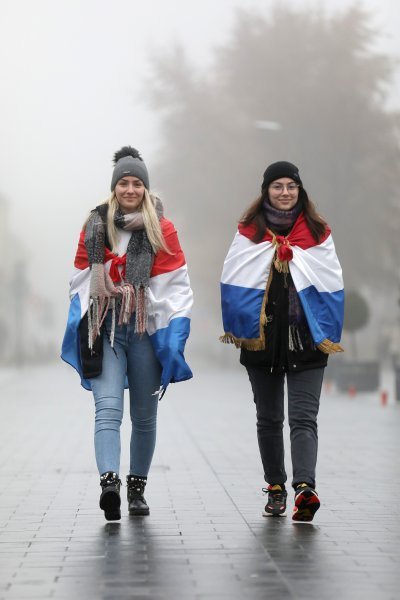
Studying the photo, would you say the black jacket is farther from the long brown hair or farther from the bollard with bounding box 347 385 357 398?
the bollard with bounding box 347 385 357 398

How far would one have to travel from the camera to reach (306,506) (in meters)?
7.17

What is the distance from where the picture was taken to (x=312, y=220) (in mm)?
7559

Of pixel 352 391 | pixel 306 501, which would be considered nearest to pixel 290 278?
pixel 306 501

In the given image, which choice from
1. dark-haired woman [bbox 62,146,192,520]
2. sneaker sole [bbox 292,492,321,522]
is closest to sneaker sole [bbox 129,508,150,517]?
dark-haired woman [bbox 62,146,192,520]

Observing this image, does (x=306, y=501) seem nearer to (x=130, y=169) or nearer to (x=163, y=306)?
(x=163, y=306)

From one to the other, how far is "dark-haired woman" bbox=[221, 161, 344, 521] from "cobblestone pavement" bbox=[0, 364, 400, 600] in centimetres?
47

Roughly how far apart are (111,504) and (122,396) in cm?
60

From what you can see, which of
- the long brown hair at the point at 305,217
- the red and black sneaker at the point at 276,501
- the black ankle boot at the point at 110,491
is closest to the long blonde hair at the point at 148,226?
the long brown hair at the point at 305,217

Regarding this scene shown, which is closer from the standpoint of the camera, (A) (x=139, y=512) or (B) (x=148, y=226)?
(B) (x=148, y=226)

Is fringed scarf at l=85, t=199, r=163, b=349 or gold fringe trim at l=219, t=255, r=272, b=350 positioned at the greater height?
fringed scarf at l=85, t=199, r=163, b=349

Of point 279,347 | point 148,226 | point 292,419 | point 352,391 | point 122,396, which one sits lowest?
point 352,391

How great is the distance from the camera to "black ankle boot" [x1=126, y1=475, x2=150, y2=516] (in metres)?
7.65

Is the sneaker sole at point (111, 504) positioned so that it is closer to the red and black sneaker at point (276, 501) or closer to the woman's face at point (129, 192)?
the red and black sneaker at point (276, 501)

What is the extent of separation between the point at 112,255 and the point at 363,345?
54158 mm
